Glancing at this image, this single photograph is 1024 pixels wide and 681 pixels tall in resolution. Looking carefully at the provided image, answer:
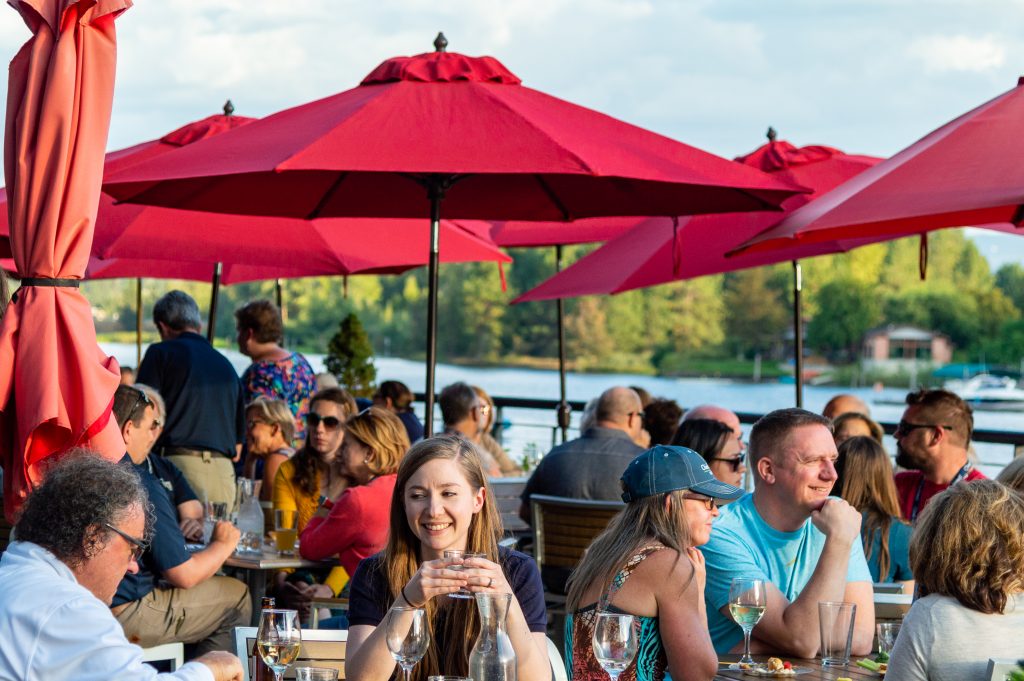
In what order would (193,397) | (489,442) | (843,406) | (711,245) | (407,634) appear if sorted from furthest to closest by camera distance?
(489,442), (711,245), (843,406), (193,397), (407,634)

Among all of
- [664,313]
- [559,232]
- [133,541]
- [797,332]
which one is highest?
[664,313]

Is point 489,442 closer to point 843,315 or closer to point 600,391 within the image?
point 600,391

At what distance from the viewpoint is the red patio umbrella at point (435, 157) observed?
4277 millimetres

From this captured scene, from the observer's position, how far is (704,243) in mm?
7391

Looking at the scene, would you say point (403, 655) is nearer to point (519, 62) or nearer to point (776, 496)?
point (776, 496)

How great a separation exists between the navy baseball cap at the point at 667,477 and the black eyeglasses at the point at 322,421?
288 centimetres

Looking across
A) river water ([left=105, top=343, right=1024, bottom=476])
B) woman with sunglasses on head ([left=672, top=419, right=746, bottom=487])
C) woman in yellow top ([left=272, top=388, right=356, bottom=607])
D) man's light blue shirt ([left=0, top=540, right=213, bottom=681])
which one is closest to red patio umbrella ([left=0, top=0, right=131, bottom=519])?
river water ([left=105, top=343, right=1024, bottom=476])

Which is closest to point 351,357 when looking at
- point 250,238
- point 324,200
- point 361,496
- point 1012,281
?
point 250,238

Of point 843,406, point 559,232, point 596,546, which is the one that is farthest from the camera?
point 559,232

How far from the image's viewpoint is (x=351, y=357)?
42.0 ft

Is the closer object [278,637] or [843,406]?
[278,637]

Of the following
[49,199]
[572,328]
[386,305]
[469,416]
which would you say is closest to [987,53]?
[572,328]

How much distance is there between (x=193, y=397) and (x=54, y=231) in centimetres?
340

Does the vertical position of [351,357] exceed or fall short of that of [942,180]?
it falls short
